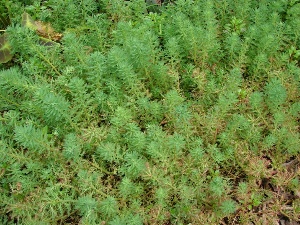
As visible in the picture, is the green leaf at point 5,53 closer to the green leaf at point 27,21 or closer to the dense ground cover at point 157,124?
the dense ground cover at point 157,124

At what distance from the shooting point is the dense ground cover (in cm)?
287

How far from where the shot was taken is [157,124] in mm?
3219

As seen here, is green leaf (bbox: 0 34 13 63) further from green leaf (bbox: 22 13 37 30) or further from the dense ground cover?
green leaf (bbox: 22 13 37 30)

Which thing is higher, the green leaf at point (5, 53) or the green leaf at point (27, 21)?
the green leaf at point (27, 21)

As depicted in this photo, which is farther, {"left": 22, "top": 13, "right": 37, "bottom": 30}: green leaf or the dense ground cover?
{"left": 22, "top": 13, "right": 37, "bottom": 30}: green leaf

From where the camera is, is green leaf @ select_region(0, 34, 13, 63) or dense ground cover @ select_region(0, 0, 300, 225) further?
green leaf @ select_region(0, 34, 13, 63)

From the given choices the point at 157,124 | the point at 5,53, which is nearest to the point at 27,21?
the point at 5,53

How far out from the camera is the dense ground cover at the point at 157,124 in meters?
2.87

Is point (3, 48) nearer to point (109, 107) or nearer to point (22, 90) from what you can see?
point (22, 90)

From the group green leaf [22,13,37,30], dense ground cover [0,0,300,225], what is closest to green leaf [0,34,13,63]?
dense ground cover [0,0,300,225]

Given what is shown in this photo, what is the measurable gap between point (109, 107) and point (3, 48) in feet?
4.47

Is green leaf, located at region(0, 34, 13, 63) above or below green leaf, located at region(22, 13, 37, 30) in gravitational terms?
below

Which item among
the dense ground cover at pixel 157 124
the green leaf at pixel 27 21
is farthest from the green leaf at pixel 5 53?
the green leaf at pixel 27 21

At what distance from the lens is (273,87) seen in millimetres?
3195
